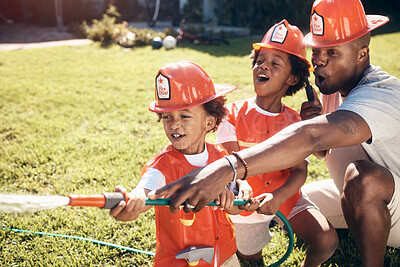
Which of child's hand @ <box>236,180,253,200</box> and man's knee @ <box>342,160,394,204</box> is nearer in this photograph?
child's hand @ <box>236,180,253,200</box>

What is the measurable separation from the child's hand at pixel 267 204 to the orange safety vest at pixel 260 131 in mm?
372

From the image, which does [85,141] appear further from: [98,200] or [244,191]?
[98,200]

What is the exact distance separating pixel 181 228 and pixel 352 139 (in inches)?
45.0

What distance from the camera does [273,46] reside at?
9.12 ft

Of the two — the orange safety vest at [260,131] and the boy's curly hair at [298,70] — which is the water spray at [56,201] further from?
the boy's curly hair at [298,70]


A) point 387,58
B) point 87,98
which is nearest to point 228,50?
point 387,58

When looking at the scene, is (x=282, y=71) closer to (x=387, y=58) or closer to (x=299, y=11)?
(x=387, y=58)

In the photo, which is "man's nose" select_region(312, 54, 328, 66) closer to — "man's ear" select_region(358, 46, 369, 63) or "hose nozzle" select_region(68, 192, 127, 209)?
"man's ear" select_region(358, 46, 369, 63)

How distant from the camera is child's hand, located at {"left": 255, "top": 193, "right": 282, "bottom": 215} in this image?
2250mm

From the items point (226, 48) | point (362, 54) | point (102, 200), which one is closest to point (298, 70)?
point (362, 54)

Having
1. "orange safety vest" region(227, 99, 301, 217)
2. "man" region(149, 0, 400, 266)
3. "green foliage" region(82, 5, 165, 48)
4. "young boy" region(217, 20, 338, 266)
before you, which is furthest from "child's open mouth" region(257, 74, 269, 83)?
"green foliage" region(82, 5, 165, 48)

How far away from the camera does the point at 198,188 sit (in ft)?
5.38

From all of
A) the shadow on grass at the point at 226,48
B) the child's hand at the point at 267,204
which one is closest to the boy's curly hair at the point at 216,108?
the child's hand at the point at 267,204

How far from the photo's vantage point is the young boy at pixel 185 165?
2049 mm
